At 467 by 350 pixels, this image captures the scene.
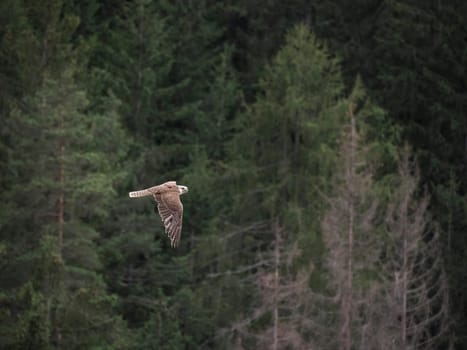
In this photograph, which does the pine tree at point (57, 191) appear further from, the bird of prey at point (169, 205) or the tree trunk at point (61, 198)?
the bird of prey at point (169, 205)

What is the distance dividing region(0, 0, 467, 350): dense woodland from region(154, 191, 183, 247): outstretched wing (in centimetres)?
1063

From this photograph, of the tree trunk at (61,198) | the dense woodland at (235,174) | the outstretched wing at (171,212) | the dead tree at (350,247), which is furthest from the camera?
the tree trunk at (61,198)

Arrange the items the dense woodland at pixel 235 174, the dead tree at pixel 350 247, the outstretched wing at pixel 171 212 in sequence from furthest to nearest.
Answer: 1. the dense woodland at pixel 235 174
2. the dead tree at pixel 350 247
3. the outstretched wing at pixel 171 212

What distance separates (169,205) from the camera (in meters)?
23.3

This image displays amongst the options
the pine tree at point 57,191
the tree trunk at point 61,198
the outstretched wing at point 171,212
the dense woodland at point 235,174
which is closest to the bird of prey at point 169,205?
the outstretched wing at point 171,212

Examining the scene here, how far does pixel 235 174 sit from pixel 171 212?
2271cm

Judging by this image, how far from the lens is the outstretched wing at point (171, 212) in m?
22.4

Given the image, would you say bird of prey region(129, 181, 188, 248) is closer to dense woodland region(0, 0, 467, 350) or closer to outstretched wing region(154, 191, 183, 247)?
outstretched wing region(154, 191, 183, 247)

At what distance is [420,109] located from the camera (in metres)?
52.2

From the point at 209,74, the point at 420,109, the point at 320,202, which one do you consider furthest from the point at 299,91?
the point at 209,74

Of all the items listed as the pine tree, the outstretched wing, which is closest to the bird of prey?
the outstretched wing

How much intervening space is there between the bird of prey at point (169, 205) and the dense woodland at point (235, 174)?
10517 mm

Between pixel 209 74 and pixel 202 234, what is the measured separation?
32.1 ft

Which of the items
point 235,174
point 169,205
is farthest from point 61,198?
point 169,205
